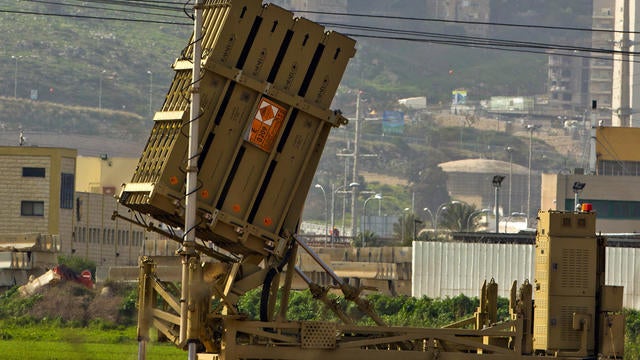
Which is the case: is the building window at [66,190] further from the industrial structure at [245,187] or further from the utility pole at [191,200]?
the utility pole at [191,200]

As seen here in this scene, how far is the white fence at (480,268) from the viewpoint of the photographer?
6581 cm

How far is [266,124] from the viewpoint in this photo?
2742 cm

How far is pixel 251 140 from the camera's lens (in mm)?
27359

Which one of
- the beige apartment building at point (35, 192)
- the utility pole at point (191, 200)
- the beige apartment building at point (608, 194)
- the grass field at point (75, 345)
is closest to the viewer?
the utility pole at point (191, 200)

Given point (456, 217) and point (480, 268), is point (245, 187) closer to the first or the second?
point (480, 268)

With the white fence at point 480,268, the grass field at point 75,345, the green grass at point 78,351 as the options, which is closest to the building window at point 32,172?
the white fence at point 480,268

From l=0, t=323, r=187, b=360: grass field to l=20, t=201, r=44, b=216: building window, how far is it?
61.4m

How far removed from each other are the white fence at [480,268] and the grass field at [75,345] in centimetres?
2300

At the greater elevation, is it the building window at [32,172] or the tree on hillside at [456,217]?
the tree on hillside at [456,217]

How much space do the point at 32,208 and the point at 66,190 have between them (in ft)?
7.92

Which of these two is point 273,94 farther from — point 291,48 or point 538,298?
point 538,298

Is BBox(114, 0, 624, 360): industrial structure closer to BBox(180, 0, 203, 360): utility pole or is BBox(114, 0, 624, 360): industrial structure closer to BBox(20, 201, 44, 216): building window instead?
BBox(180, 0, 203, 360): utility pole

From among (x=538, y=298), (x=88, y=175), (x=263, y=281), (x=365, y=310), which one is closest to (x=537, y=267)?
(x=538, y=298)

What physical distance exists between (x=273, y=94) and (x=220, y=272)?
9.81ft
